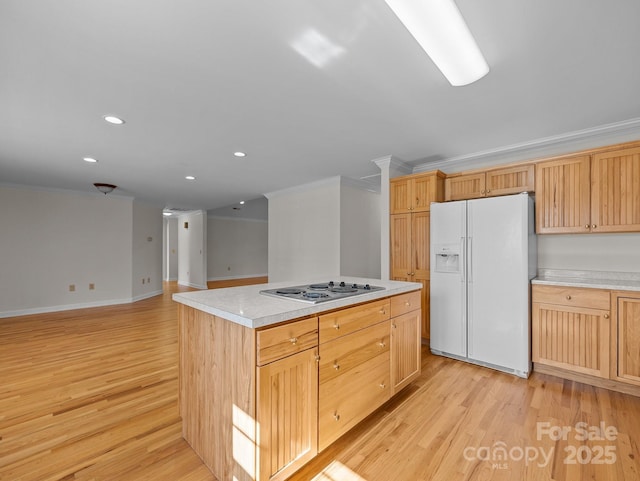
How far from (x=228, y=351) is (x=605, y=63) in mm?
2920

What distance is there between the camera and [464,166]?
12.4 feet

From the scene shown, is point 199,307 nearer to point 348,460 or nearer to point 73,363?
point 348,460

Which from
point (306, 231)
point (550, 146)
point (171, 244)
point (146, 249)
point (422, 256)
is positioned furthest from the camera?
point (171, 244)

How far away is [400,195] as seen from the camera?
3754mm

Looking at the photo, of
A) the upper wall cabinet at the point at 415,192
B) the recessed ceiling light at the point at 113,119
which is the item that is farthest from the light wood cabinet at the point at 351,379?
the recessed ceiling light at the point at 113,119

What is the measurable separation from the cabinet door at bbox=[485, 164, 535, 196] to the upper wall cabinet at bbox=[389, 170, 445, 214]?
0.53 metres

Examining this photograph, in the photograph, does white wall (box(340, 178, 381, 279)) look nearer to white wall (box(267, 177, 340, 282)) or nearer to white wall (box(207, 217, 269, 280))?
white wall (box(267, 177, 340, 282))

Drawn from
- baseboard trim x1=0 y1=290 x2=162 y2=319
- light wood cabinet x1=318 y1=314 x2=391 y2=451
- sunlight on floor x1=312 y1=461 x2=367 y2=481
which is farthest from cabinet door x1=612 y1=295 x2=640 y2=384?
baseboard trim x1=0 y1=290 x2=162 y2=319

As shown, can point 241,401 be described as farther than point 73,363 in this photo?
No

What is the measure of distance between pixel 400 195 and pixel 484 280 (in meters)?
1.43

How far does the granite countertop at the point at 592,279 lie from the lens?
2.45 meters

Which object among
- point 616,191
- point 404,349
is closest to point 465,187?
point 616,191

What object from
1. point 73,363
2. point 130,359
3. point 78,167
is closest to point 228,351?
point 130,359

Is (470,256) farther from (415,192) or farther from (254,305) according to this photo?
(254,305)
